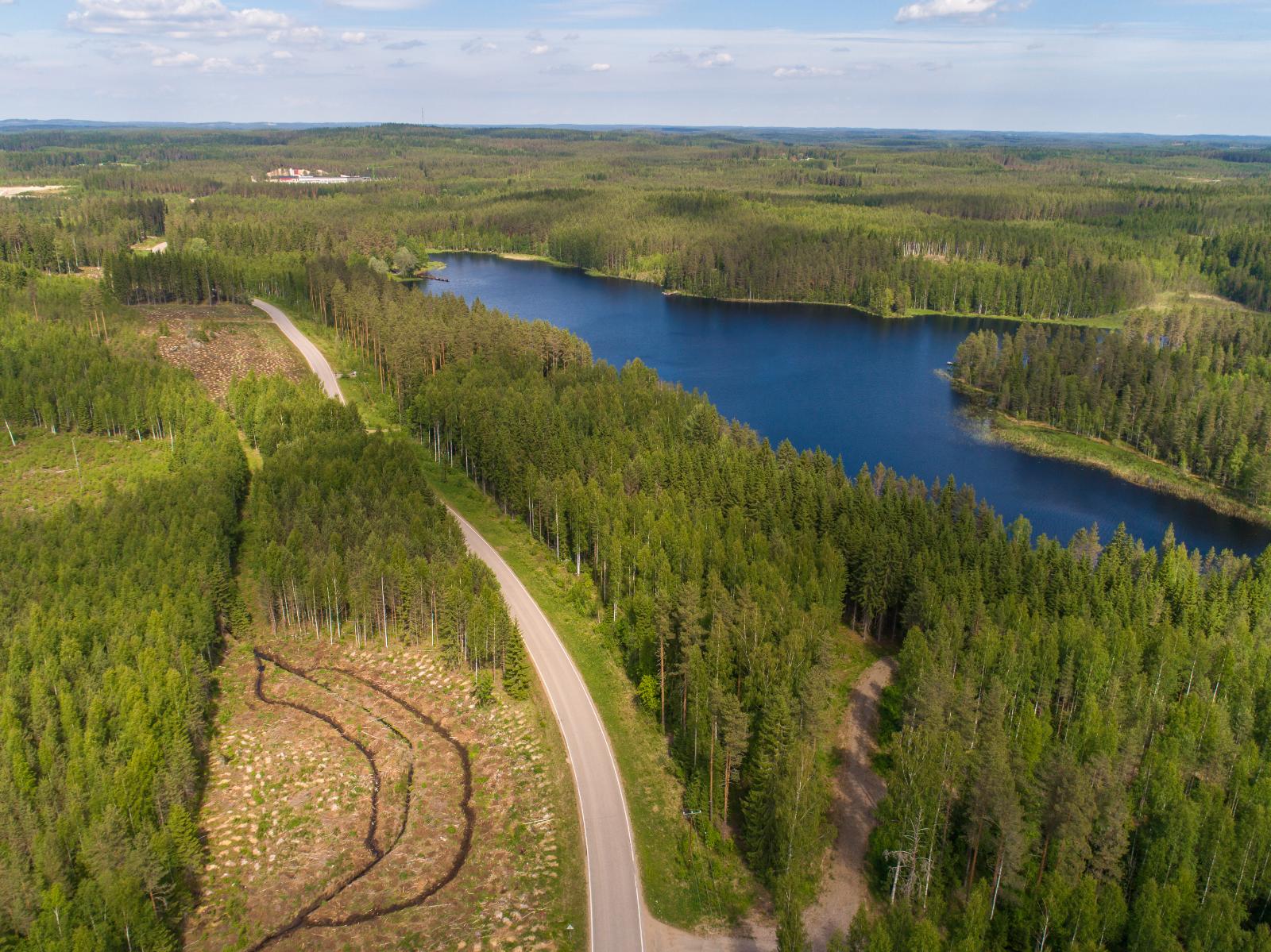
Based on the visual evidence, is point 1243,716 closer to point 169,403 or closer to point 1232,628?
point 1232,628

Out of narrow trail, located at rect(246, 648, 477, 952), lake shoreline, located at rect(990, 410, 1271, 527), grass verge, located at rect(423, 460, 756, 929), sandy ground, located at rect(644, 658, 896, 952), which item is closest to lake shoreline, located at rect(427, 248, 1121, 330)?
lake shoreline, located at rect(990, 410, 1271, 527)

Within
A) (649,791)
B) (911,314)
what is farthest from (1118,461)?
(911,314)

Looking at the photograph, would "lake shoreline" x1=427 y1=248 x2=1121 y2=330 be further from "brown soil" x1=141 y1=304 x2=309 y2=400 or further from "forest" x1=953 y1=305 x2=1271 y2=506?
"brown soil" x1=141 y1=304 x2=309 y2=400

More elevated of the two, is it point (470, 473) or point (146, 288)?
point (146, 288)

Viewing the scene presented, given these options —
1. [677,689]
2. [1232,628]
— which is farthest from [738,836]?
[1232,628]

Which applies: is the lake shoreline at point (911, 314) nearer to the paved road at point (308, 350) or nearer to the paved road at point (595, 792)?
the paved road at point (308, 350)

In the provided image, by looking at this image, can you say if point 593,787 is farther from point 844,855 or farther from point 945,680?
point 945,680
